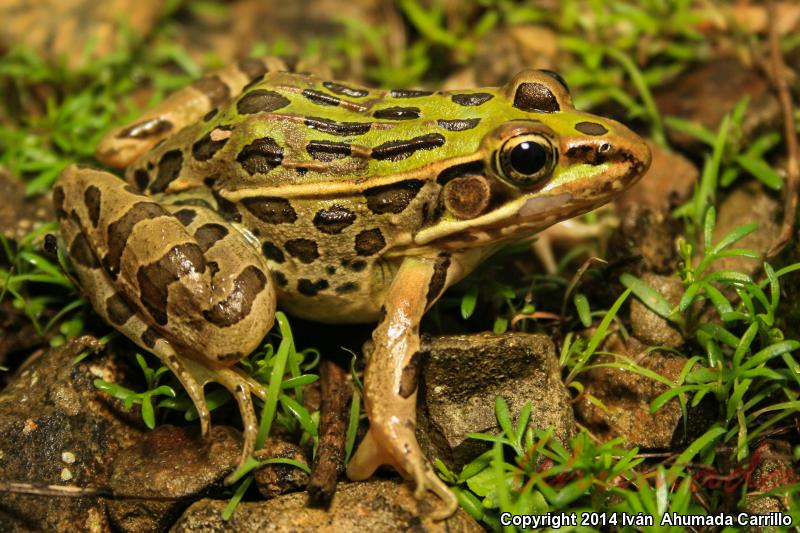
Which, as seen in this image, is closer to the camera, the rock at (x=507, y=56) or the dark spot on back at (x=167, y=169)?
the dark spot on back at (x=167, y=169)

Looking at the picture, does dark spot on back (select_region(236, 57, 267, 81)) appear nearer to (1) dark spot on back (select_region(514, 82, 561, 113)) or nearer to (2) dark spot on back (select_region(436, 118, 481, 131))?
(2) dark spot on back (select_region(436, 118, 481, 131))

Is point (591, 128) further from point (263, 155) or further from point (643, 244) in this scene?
point (263, 155)

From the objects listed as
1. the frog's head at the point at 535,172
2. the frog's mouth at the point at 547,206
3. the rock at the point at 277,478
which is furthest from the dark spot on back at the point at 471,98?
the rock at the point at 277,478

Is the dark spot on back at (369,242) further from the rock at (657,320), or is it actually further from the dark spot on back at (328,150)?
the rock at (657,320)

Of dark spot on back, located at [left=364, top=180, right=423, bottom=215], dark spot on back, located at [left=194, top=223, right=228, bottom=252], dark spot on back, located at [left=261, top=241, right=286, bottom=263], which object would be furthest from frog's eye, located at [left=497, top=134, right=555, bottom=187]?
dark spot on back, located at [left=194, top=223, right=228, bottom=252]

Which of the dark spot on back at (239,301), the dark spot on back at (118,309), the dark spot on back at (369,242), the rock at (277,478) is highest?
the dark spot on back at (369,242)

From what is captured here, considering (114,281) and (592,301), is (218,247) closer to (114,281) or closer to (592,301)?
(114,281)
